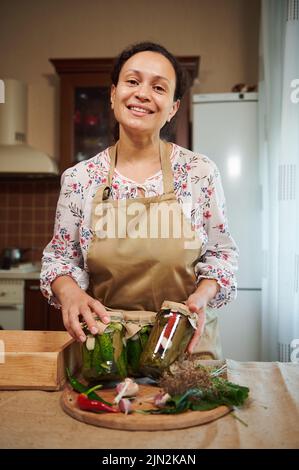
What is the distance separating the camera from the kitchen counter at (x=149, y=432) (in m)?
0.73

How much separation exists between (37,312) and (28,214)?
0.91 m

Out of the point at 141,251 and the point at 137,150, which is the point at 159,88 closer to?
the point at 137,150

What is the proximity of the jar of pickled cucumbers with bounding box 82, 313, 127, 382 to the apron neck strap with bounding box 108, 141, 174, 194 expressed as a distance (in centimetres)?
45

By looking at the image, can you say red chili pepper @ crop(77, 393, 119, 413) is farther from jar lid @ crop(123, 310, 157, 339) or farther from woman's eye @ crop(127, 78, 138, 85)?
woman's eye @ crop(127, 78, 138, 85)

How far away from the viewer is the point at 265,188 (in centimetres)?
278

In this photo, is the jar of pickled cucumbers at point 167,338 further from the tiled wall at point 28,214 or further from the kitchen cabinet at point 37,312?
the tiled wall at point 28,214

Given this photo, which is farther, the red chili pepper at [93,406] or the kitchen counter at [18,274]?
the kitchen counter at [18,274]

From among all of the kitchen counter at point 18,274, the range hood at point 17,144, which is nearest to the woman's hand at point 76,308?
the kitchen counter at point 18,274

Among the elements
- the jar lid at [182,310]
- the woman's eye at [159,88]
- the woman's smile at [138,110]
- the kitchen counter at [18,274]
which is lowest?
the kitchen counter at [18,274]

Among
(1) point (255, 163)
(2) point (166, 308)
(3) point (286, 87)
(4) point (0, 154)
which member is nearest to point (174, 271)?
(2) point (166, 308)

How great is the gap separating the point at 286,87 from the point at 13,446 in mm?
2193

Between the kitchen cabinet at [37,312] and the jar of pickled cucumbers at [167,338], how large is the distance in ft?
7.23

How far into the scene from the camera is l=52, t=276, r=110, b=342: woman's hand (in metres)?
0.96

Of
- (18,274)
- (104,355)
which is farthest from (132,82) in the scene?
(18,274)
